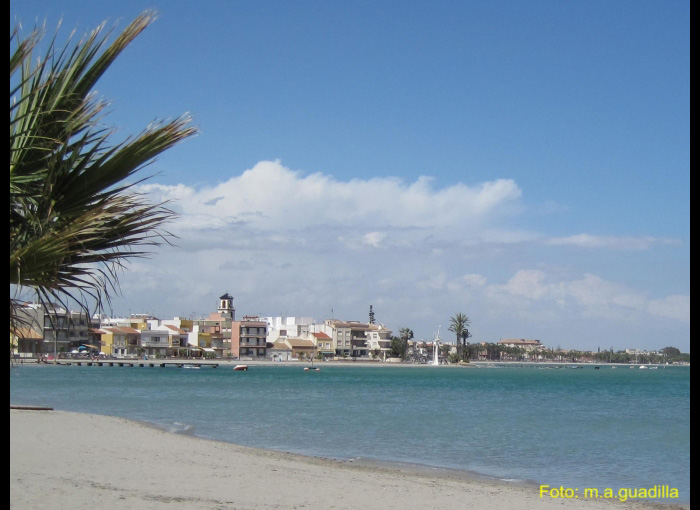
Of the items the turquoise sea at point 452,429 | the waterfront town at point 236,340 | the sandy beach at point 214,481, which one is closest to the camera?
the sandy beach at point 214,481

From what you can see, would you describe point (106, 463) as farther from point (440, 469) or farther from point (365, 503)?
point (440, 469)

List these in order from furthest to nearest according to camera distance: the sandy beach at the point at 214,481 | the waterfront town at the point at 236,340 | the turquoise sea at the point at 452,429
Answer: the waterfront town at the point at 236,340, the turquoise sea at the point at 452,429, the sandy beach at the point at 214,481

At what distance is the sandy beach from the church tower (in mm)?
131088

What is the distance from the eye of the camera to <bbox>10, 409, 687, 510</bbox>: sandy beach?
1328 cm

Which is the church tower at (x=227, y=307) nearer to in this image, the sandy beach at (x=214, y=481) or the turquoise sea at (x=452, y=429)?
the turquoise sea at (x=452, y=429)

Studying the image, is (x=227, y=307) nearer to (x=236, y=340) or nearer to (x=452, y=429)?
(x=236, y=340)

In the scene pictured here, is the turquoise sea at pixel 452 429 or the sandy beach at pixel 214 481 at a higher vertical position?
the sandy beach at pixel 214 481

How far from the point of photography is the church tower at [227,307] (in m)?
154

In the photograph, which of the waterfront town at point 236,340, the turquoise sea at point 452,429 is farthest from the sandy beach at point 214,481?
the waterfront town at point 236,340

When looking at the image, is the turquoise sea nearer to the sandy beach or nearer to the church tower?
the sandy beach

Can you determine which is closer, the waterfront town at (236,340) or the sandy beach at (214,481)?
the sandy beach at (214,481)

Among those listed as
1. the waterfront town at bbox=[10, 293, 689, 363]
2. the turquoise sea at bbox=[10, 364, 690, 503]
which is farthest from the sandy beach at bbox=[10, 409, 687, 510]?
the waterfront town at bbox=[10, 293, 689, 363]

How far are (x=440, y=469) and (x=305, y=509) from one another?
8691mm

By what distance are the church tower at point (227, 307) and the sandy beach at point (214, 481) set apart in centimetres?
13109
